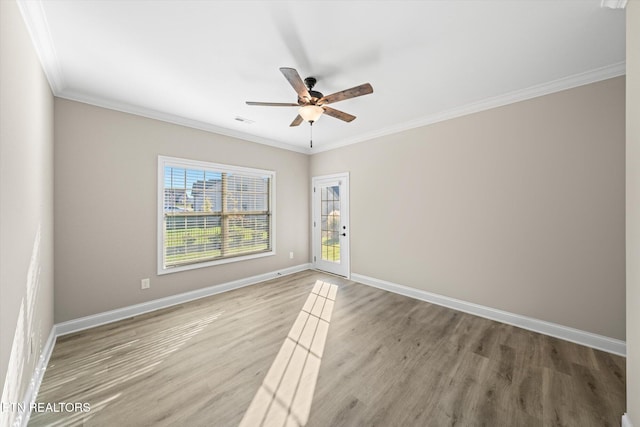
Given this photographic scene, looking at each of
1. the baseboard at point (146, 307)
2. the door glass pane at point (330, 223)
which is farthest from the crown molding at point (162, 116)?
the baseboard at point (146, 307)

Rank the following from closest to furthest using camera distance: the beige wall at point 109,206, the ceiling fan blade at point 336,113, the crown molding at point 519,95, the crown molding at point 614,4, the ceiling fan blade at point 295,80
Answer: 1. the crown molding at point 614,4
2. the ceiling fan blade at point 295,80
3. the crown molding at point 519,95
4. the ceiling fan blade at point 336,113
5. the beige wall at point 109,206

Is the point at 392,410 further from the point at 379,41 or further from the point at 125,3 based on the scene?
the point at 125,3

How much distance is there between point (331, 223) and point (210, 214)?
2264 millimetres

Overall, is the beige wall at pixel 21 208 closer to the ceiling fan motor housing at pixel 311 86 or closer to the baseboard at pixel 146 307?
the baseboard at pixel 146 307

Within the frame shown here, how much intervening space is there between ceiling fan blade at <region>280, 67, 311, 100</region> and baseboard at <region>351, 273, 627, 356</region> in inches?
121

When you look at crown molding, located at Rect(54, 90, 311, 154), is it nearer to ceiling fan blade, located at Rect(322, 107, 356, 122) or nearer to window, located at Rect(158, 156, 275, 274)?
window, located at Rect(158, 156, 275, 274)

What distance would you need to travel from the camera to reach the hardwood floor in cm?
157

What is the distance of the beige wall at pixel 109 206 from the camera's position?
8.45 feet

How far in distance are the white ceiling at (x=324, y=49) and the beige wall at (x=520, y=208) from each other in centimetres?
34

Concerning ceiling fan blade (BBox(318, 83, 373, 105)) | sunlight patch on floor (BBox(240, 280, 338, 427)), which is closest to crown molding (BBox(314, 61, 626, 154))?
ceiling fan blade (BBox(318, 83, 373, 105))

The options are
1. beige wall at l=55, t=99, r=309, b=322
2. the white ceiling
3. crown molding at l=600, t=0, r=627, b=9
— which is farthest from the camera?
beige wall at l=55, t=99, r=309, b=322

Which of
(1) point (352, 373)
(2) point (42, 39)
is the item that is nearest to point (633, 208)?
(1) point (352, 373)

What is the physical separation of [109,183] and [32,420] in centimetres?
225

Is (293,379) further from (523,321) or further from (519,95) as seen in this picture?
(519,95)
